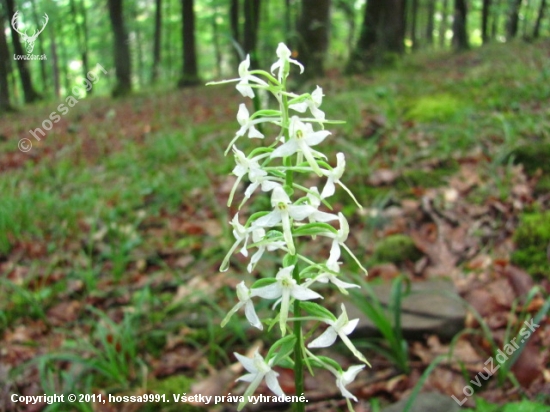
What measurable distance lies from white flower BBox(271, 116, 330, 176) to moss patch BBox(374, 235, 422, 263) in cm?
210

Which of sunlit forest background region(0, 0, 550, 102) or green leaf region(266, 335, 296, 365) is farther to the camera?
sunlit forest background region(0, 0, 550, 102)

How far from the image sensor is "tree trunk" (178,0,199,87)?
14.2 metres

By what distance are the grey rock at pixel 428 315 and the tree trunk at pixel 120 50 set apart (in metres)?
12.5

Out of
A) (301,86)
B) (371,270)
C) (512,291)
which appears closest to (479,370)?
(512,291)

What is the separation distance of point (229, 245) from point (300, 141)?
8.05 feet

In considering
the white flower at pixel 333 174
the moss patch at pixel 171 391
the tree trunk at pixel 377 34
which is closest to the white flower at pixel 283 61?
the white flower at pixel 333 174

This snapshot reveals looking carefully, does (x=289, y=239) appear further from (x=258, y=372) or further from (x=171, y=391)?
(x=171, y=391)

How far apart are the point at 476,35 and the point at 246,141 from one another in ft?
110

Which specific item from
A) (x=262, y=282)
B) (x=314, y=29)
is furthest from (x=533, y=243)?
(x=314, y=29)

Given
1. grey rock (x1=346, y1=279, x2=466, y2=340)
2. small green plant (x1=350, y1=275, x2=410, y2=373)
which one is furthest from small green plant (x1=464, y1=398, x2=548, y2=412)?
grey rock (x1=346, y1=279, x2=466, y2=340)

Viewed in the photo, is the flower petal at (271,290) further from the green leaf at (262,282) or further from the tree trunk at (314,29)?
the tree trunk at (314,29)

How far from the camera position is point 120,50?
43.1 ft

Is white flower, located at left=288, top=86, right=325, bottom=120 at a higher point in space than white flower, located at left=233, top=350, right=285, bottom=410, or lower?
higher

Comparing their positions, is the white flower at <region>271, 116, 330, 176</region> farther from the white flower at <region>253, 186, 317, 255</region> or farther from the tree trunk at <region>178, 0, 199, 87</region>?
the tree trunk at <region>178, 0, 199, 87</region>
